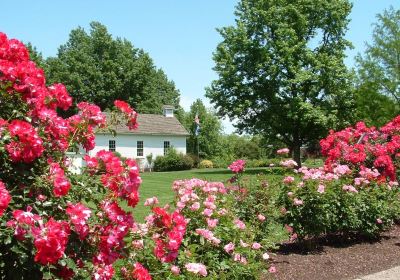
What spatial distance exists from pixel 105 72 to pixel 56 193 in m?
47.4

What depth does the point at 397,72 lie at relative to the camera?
26703mm

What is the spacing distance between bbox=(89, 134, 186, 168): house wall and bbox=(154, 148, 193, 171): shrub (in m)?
1.49

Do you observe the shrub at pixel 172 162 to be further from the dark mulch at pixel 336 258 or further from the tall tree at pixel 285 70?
the dark mulch at pixel 336 258

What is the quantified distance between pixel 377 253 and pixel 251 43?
26173mm

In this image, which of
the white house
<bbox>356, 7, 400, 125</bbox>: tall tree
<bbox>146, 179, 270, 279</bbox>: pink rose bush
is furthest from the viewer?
the white house

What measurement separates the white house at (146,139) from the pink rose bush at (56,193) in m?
32.7

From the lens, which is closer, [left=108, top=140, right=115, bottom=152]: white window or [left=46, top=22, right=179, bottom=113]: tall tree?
[left=108, top=140, right=115, bottom=152]: white window

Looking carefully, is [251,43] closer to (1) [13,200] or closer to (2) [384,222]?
(2) [384,222]

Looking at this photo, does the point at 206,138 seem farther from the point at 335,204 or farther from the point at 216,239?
the point at 216,239

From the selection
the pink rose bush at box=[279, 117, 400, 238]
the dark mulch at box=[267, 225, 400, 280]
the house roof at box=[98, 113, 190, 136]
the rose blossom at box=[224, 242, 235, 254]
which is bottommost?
the dark mulch at box=[267, 225, 400, 280]

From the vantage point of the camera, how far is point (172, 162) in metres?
36.0

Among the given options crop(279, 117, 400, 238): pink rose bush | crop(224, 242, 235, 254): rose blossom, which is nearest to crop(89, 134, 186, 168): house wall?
crop(279, 117, 400, 238): pink rose bush

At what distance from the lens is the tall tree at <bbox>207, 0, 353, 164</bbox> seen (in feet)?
97.7

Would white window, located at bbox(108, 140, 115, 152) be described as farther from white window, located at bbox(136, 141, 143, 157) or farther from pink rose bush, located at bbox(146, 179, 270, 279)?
pink rose bush, located at bbox(146, 179, 270, 279)
